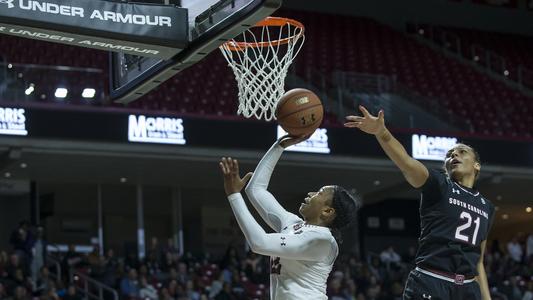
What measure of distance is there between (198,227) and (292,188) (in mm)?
2287

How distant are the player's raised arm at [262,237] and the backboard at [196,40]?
156cm

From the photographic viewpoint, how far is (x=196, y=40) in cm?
732

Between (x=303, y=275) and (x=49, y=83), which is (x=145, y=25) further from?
(x=49, y=83)

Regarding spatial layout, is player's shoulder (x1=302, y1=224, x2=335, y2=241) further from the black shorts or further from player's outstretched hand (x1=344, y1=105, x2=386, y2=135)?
the black shorts

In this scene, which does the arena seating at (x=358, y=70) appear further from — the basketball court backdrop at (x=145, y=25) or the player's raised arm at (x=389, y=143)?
the player's raised arm at (x=389, y=143)

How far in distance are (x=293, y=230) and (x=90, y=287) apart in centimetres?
1325

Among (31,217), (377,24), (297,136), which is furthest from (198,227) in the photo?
(297,136)

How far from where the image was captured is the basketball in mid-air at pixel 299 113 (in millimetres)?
6059

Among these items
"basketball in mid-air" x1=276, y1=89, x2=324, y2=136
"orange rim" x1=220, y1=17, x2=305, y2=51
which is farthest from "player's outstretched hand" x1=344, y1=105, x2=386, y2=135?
"orange rim" x1=220, y1=17, x2=305, y2=51

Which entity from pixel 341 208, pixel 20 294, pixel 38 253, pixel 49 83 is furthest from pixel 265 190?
pixel 38 253

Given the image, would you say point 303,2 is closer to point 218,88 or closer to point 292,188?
point 292,188

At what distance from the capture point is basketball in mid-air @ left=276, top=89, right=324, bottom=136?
19.9ft

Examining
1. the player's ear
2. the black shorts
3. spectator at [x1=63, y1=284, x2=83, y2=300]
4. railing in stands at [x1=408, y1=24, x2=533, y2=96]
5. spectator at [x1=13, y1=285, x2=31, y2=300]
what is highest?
railing in stands at [x1=408, y1=24, x2=533, y2=96]

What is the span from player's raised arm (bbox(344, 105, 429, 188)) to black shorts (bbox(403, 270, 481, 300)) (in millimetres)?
550
